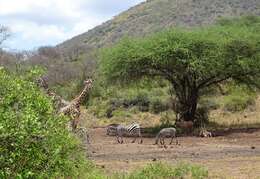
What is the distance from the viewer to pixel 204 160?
16797 mm

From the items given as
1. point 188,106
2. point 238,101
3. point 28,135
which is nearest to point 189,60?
point 188,106

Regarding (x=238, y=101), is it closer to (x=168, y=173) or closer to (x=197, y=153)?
(x=197, y=153)

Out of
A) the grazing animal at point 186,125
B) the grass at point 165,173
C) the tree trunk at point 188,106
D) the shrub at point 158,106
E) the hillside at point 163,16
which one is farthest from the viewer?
the hillside at point 163,16

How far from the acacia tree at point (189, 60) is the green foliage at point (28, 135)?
16191 mm

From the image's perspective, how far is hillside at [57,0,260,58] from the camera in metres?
64.2

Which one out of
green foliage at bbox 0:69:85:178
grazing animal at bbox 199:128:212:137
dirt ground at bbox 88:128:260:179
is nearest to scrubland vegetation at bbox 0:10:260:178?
green foliage at bbox 0:69:85:178

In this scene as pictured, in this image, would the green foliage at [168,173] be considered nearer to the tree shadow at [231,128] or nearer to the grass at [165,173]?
the grass at [165,173]

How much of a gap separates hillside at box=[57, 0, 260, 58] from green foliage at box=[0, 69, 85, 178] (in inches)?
2067

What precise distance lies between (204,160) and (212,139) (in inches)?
222

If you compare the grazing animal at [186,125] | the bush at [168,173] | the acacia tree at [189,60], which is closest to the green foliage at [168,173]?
the bush at [168,173]

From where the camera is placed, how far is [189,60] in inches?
956

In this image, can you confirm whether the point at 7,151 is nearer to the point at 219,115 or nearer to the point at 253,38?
the point at 253,38

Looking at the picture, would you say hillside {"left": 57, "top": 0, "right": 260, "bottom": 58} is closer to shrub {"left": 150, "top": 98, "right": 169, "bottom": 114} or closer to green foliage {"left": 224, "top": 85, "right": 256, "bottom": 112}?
green foliage {"left": 224, "top": 85, "right": 256, "bottom": 112}

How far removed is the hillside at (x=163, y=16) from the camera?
64188 millimetres
